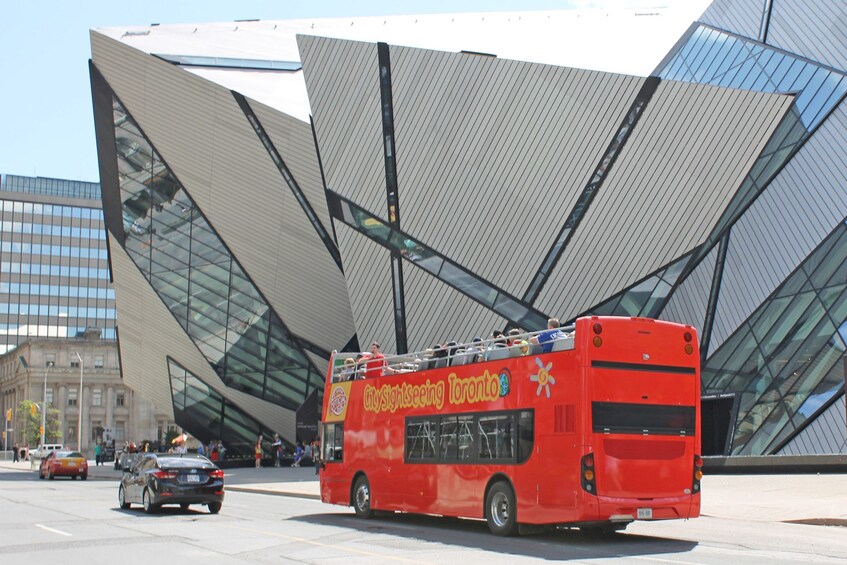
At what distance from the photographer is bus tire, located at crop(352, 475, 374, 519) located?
21.7 m

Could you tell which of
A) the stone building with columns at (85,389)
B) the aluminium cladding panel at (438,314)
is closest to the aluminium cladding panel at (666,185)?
the aluminium cladding panel at (438,314)

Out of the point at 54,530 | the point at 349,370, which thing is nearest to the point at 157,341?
the point at 349,370

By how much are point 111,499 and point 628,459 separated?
741 inches

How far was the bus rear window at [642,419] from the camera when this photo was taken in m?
15.6

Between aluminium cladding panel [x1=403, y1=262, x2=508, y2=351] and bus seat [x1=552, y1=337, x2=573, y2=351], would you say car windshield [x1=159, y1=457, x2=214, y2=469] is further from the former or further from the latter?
aluminium cladding panel [x1=403, y1=262, x2=508, y2=351]

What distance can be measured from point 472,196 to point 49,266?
123557 millimetres

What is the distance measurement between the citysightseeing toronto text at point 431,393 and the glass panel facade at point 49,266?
5365 inches

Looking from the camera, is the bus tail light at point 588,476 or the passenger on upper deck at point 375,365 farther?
the passenger on upper deck at point 375,365

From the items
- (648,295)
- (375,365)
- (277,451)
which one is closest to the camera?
(375,365)

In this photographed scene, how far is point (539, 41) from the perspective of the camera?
46.0 meters

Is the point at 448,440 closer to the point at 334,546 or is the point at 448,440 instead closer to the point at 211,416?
the point at 334,546

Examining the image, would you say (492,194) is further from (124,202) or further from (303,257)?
(124,202)

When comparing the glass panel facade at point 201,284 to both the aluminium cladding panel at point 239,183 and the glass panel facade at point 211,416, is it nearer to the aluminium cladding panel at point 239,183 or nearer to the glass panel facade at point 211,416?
the aluminium cladding panel at point 239,183

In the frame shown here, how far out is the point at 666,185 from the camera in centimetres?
3700
